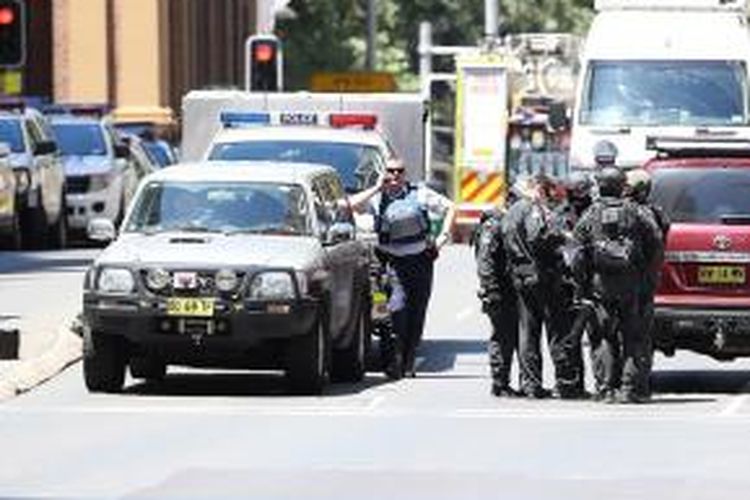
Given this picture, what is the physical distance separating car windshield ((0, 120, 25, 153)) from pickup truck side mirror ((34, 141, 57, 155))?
216 millimetres

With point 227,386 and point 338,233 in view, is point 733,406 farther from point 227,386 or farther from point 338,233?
point 227,386

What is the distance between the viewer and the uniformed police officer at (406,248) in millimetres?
22453

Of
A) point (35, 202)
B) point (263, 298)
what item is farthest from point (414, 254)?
point (35, 202)

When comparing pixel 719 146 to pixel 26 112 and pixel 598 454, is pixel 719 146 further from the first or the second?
pixel 26 112

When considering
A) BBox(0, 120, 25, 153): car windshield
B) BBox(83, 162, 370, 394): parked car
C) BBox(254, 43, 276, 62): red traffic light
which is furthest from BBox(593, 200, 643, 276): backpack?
BBox(254, 43, 276, 62): red traffic light

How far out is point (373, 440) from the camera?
699 inches

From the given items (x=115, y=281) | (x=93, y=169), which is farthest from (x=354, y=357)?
(x=93, y=169)

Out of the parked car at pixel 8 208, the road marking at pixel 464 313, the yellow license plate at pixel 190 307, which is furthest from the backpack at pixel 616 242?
the parked car at pixel 8 208

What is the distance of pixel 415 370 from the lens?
23.3 meters

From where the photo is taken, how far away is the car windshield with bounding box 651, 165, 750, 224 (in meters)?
21.2

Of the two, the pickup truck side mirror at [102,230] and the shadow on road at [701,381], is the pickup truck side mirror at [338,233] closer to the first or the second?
the pickup truck side mirror at [102,230]

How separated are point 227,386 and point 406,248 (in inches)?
73.7

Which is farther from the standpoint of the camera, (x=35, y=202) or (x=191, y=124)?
(x=35, y=202)

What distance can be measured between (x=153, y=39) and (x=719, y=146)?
40467 mm
